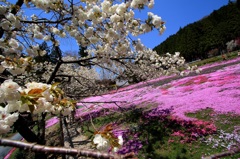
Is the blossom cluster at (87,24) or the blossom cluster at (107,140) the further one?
the blossom cluster at (87,24)

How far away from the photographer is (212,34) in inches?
1964

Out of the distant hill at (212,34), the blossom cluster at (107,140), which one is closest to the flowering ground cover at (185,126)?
the blossom cluster at (107,140)

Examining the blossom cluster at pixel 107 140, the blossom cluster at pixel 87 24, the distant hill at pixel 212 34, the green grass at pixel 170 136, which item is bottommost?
the green grass at pixel 170 136

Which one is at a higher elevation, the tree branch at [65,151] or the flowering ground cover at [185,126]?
the tree branch at [65,151]

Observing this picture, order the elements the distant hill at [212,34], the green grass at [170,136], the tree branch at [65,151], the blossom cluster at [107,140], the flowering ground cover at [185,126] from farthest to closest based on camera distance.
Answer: the distant hill at [212,34]
the flowering ground cover at [185,126]
the green grass at [170,136]
the blossom cluster at [107,140]
the tree branch at [65,151]

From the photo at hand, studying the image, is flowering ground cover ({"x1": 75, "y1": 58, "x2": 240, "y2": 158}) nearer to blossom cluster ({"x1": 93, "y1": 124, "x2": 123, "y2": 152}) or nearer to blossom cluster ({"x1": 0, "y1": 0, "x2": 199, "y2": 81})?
blossom cluster ({"x1": 0, "y1": 0, "x2": 199, "y2": 81})

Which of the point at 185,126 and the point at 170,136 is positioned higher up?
the point at 185,126

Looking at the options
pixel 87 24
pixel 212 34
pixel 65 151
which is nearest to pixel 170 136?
pixel 87 24

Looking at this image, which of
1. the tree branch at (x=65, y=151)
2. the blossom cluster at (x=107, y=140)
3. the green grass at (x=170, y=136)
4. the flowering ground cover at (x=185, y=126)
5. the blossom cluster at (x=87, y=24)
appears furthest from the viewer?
the flowering ground cover at (x=185, y=126)

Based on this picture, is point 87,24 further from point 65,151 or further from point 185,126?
point 185,126

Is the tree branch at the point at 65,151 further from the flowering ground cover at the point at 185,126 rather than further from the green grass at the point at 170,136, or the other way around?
the green grass at the point at 170,136

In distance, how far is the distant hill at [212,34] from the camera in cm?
4656

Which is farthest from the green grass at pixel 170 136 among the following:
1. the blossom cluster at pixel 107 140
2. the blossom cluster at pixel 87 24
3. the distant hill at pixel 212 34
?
the distant hill at pixel 212 34

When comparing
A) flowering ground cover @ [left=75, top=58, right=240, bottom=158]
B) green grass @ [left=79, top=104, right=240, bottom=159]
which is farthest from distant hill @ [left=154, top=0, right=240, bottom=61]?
green grass @ [left=79, top=104, right=240, bottom=159]
